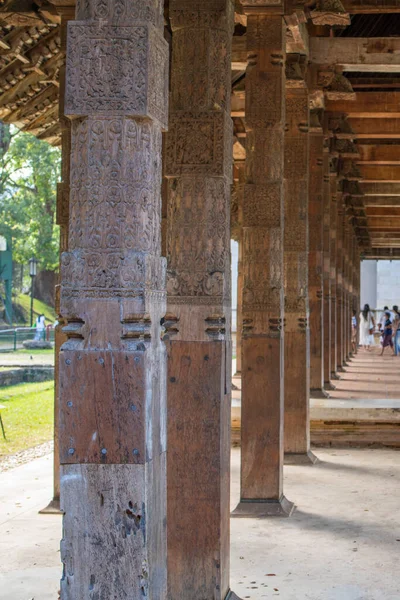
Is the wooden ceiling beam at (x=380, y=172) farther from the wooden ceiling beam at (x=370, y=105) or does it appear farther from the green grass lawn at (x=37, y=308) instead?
the green grass lawn at (x=37, y=308)

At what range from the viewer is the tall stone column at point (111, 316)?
4340 millimetres

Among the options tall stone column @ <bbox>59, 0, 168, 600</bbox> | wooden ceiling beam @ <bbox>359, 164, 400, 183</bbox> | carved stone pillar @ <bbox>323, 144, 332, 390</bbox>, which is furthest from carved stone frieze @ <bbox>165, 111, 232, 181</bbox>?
wooden ceiling beam @ <bbox>359, 164, 400, 183</bbox>

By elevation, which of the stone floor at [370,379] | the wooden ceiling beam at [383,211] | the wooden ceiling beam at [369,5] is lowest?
the stone floor at [370,379]

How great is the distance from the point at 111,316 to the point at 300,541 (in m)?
4.81

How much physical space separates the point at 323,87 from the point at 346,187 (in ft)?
31.7

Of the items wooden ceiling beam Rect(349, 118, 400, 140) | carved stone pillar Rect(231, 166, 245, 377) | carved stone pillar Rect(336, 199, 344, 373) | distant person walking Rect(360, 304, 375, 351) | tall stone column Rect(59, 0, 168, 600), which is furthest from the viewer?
distant person walking Rect(360, 304, 375, 351)

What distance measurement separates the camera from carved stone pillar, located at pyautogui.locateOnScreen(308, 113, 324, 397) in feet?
51.3

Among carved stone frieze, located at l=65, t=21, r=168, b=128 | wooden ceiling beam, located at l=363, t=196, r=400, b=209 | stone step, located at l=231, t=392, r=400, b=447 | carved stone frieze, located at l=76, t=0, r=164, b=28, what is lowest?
stone step, located at l=231, t=392, r=400, b=447

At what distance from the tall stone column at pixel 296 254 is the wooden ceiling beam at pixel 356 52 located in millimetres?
1378

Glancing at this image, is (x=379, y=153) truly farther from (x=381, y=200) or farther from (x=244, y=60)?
(x=244, y=60)

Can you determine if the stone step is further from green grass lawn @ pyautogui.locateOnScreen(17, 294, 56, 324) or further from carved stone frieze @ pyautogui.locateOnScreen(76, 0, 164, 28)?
green grass lawn @ pyautogui.locateOnScreen(17, 294, 56, 324)

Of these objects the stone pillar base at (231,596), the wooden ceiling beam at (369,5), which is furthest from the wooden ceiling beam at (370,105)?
the stone pillar base at (231,596)

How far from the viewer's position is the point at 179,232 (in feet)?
21.1

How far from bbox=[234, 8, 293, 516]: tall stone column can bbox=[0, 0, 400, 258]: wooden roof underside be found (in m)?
0.75
